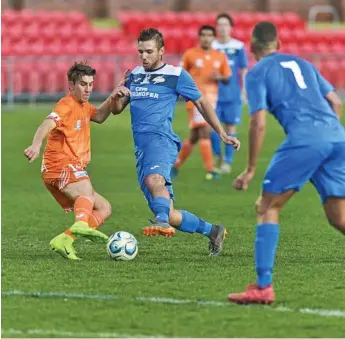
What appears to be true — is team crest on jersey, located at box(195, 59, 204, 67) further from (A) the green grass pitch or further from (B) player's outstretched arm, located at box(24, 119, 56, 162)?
(B) player's outstretched arm, located at box(24, 119, 56, 162)

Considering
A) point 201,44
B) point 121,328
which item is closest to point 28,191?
point 201,44

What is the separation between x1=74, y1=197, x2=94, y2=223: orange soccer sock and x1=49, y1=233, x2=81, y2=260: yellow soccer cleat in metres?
0.19

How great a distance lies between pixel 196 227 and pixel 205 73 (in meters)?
7.81

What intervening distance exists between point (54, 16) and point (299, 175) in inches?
1134

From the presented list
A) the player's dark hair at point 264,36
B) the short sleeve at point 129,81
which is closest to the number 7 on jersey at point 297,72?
the player's dark hair at point 264,36

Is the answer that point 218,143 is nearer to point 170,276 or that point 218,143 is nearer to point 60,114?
point 60,114

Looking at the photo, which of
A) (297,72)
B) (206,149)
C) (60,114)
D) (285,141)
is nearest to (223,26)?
(206,149)

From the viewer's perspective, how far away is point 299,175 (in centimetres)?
843

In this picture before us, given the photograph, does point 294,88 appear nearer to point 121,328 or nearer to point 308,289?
point 308,289

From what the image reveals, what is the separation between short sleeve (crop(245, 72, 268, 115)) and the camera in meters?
8.41

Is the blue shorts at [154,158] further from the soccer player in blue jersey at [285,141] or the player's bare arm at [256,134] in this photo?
the player's bare arm at [256,134]

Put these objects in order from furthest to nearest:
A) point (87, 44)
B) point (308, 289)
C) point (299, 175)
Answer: point (87, 44) → point (308, 289) → point (299, 175)

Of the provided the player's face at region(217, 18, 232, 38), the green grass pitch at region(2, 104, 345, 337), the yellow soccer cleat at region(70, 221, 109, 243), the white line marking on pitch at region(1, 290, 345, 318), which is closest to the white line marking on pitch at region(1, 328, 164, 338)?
the green grass pitch at region(2, 104, 345, 337)

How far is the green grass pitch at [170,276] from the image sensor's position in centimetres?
782
